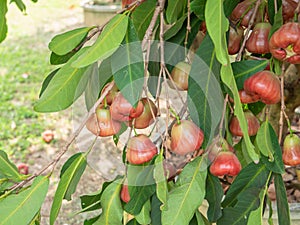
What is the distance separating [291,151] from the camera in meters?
0.69

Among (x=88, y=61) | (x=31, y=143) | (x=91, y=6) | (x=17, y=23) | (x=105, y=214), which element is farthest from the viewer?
(x=17, y=23)

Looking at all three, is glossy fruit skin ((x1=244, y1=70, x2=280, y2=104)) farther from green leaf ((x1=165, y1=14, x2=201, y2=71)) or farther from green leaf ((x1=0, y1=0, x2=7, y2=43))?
green leaf ((x1=0, y1=0, x2=7, y2=43))

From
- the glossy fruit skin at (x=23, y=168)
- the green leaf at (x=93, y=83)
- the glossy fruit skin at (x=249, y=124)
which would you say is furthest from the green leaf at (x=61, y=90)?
the glossy fruit skin at (x=23, y=168)

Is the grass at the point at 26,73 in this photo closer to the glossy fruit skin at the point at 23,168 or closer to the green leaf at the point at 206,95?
the glossy fruit skin at the point at 23,168

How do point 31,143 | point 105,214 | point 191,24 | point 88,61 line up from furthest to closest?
point 31,143 < point 191,24 < point 105,214 < point 88,61

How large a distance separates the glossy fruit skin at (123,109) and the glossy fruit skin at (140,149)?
28 millimetres

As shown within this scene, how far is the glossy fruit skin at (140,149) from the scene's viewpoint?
2.01 ft

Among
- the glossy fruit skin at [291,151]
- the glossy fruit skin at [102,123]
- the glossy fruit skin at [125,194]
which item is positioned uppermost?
the glossy fruit skin at [102,123]

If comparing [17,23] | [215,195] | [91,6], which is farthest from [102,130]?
[17,23]

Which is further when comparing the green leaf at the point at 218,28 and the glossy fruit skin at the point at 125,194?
the glossy fruit skin at the point at 125,194

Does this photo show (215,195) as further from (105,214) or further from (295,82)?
(295,82)

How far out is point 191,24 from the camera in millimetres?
781

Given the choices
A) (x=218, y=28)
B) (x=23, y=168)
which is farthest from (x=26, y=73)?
(x=218, y=28)

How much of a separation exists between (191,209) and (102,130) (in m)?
0.14
